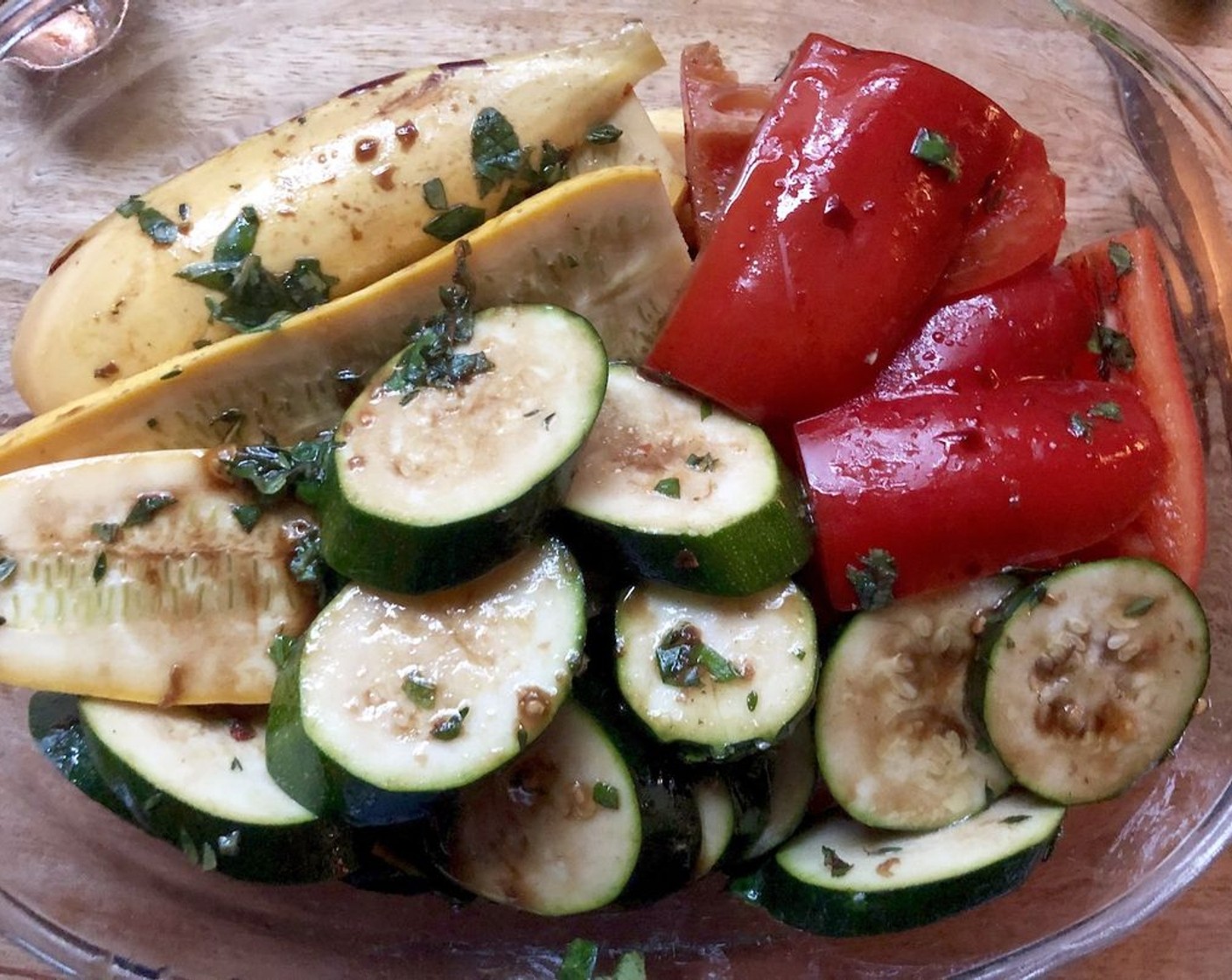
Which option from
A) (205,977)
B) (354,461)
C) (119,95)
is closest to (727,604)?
(354,461)

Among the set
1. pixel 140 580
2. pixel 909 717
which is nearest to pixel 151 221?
pixel 140 580

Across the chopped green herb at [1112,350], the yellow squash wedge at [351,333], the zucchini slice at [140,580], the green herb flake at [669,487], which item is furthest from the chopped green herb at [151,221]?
the chopped green herb at [1112,350]

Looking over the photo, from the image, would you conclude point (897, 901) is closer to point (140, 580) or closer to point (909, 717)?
point (909, 717)

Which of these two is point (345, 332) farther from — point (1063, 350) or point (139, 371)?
point (1063, 350)

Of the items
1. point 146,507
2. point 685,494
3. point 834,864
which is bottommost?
point 834,864

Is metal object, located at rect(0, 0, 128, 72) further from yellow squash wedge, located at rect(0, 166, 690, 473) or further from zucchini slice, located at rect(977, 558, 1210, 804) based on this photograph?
zucchini slice, located at rect(977, 558, 1210, 804)

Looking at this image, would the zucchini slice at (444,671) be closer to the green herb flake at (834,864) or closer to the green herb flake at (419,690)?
the green herb flake at (419,690)
